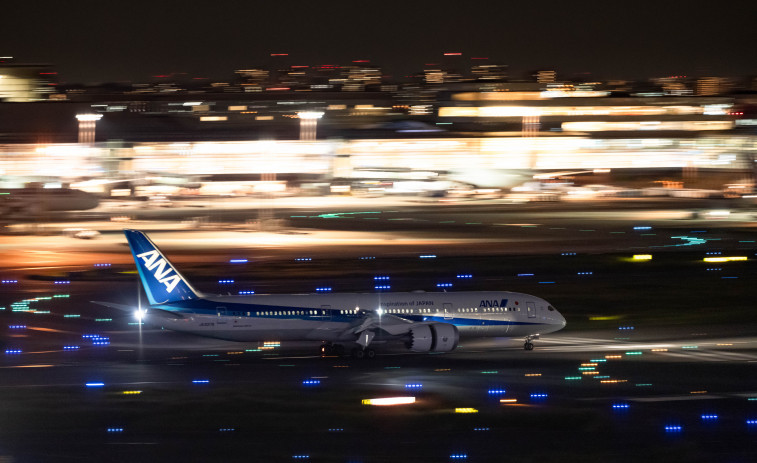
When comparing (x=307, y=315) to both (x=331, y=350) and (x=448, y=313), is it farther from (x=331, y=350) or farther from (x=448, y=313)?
(x=448, y=313)

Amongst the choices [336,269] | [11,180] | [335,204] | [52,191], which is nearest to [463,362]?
[336,269]

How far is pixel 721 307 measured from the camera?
1959 inches

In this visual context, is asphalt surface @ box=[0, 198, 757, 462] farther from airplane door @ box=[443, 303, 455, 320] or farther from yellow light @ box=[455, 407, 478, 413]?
airplane door @ box=[443, 303, 455, 320]

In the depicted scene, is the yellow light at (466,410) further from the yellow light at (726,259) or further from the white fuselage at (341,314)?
the yellow light at (726,259)

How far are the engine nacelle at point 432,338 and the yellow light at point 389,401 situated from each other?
7459 mm

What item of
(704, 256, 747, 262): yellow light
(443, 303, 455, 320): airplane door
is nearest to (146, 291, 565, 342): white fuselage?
(443, 303, 455, 320): airplane door

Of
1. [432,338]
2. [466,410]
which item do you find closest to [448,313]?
[432,338]

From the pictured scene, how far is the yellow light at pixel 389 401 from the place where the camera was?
27.9 metres

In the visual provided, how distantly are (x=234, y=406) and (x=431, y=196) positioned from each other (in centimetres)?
12120

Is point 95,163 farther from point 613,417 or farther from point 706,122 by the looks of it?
point 613,417

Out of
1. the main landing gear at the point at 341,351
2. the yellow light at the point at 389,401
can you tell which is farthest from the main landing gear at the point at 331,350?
the yellow light at the point at 389,401

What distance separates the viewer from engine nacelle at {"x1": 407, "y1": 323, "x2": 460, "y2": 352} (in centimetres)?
3594

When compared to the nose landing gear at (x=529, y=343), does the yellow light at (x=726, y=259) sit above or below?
above

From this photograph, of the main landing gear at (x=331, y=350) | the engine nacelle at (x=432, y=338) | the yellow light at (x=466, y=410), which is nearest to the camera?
the yellow light at (x=466, y=410)
